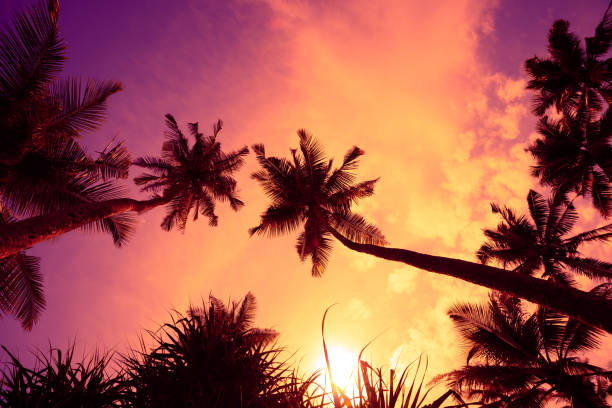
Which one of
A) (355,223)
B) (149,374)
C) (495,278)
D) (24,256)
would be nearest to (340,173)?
(355,223)

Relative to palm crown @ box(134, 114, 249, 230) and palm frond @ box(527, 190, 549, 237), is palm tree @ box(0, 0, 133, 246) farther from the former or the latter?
palm frond @ box(527, 190, 549, 237)

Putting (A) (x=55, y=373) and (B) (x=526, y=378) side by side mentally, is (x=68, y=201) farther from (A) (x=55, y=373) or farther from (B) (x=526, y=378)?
(B) (x=526, y=378)

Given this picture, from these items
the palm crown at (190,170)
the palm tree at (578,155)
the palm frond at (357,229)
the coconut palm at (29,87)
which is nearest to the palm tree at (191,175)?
the palm crown at (190,170)

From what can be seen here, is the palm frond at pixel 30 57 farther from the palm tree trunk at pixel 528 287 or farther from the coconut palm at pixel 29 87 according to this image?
the palm tree trunk at pixel 528 287

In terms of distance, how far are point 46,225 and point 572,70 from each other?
20.2m

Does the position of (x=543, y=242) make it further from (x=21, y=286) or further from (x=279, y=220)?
(x=21, y=286)

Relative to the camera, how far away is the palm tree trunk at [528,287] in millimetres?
3781

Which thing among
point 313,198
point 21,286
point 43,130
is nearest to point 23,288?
point 21,286

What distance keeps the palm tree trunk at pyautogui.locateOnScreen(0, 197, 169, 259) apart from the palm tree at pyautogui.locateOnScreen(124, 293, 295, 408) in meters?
2.47

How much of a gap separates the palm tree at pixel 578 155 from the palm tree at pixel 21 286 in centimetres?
1938

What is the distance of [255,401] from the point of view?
3.57 m

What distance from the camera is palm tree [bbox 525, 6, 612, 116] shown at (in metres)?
12.6

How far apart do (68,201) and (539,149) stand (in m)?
18.4

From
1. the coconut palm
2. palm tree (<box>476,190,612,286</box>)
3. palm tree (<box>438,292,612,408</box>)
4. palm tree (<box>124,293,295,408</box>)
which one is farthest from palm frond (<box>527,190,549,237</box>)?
the coconut palm
